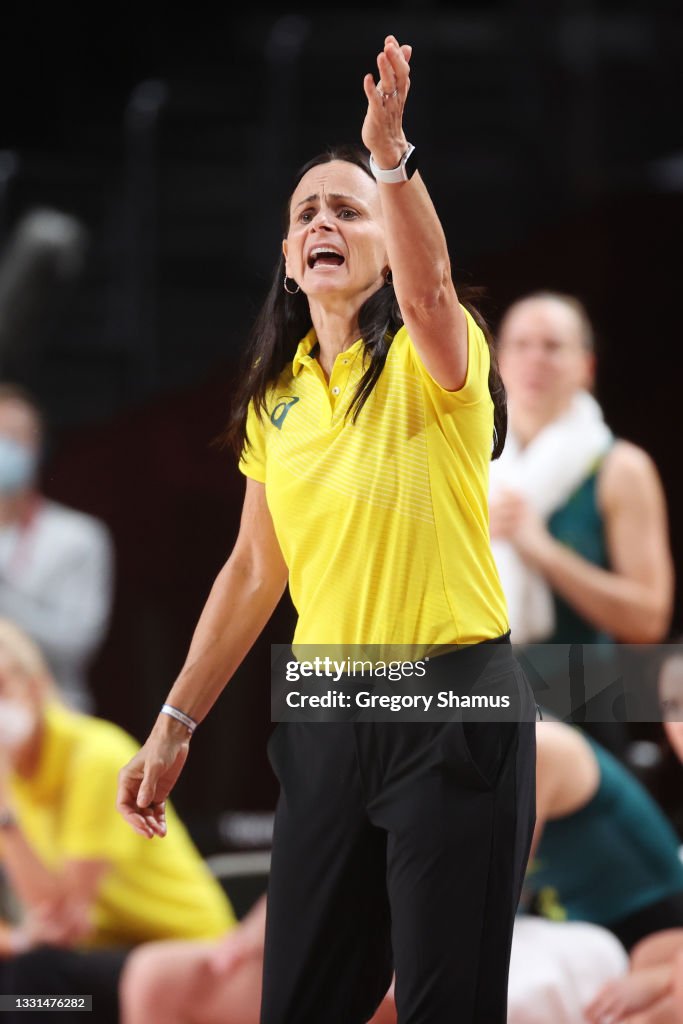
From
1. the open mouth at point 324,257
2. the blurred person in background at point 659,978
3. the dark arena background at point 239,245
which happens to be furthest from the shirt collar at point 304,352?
the blurred person in background at point 659,978

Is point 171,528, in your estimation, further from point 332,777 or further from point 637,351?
point 332,777

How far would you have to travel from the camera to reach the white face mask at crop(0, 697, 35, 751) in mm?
2643

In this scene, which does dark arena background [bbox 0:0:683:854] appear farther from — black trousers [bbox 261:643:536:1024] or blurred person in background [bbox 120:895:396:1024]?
black trousers [bbox 261:643:536:1024]

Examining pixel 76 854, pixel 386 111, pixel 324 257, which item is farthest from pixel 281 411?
pixel 76 854

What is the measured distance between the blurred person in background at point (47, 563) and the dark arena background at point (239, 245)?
4cm

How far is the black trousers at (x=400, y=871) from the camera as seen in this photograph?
1443mm

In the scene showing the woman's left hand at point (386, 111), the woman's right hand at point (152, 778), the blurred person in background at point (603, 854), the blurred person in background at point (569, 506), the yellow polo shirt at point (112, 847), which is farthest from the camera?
the yellow polo shirt at point (112, 847)

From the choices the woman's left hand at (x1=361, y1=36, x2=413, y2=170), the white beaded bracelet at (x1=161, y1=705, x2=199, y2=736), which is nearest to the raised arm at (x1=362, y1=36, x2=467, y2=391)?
the woman's left hand at (x1=361, y1=36, x2=413, y2=170)

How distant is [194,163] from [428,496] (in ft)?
5.45

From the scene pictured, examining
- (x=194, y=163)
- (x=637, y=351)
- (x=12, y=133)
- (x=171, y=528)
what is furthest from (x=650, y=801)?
(x=12, y=133)

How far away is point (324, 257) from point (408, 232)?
0.26m

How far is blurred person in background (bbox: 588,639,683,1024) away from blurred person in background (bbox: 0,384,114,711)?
3.62ft

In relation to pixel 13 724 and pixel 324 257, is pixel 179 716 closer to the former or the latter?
pixel 324 257

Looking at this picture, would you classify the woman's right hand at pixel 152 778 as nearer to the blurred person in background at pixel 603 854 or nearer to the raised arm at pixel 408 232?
the raised arm at pixel 408 232
